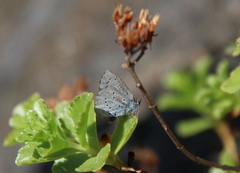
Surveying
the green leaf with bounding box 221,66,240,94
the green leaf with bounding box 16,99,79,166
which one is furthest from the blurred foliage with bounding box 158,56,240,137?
the green leaf with bounding box 16,99,79,166

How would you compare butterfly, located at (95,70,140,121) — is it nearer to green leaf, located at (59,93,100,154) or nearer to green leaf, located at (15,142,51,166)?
green leaf, located at (59,93,100,154)

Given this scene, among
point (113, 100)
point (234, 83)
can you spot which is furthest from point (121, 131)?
point (234, 83)

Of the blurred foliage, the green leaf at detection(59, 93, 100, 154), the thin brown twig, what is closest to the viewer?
the thin brown twig

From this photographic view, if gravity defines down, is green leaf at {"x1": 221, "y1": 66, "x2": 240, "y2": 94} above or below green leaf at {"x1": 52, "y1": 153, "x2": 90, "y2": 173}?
below

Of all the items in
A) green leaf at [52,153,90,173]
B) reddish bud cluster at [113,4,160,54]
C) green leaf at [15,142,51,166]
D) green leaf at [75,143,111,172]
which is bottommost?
green leaf at [75,143,111,172]

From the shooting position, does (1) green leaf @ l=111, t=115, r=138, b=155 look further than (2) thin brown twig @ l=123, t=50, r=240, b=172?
Yes

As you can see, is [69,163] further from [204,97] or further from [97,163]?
[204,97]

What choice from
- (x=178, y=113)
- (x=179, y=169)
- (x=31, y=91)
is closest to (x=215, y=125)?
(x=179, y=169)
